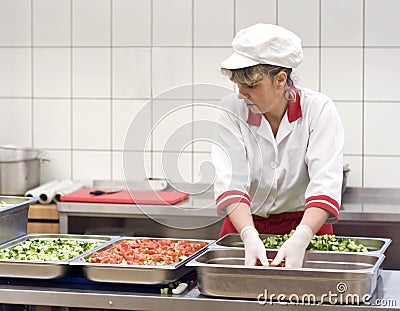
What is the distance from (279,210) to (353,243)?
47 cm

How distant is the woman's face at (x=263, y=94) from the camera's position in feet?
8.14

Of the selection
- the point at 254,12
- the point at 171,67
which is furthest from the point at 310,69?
the point at 171,67

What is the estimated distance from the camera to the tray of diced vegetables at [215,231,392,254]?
2.27m

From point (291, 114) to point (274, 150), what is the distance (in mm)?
209

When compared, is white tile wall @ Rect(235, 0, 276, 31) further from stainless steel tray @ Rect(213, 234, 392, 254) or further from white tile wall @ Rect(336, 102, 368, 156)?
stainless steel tray @ Rect(213, 234, 392, 254)

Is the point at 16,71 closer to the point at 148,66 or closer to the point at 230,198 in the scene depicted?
the point at 148,66

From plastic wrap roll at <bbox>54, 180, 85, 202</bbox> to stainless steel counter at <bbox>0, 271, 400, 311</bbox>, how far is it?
1700 millimetres

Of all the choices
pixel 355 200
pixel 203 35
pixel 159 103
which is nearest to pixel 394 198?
pixel 355 200

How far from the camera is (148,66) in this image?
415 centimetres

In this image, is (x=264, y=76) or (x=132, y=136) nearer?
(x=132, y=136)

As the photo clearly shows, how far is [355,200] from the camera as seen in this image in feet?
12.7

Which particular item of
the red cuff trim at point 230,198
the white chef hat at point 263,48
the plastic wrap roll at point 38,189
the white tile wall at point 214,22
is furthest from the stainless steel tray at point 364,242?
the white tile wall at point 214,22

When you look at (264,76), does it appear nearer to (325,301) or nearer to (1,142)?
(325,301)

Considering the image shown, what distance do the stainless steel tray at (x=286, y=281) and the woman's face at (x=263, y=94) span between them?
627 millimetres
